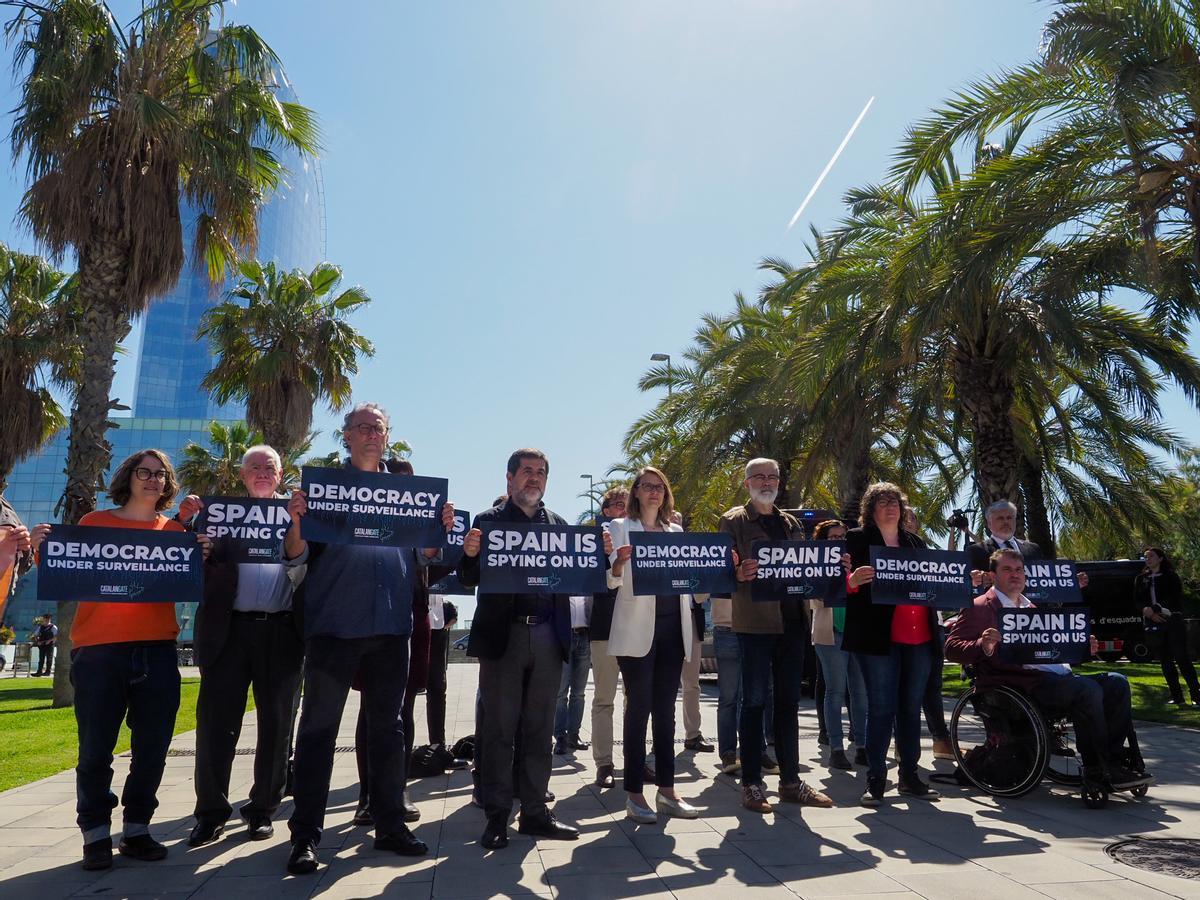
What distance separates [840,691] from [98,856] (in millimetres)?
5454

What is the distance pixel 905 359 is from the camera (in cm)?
1186

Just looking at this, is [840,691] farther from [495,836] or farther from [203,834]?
[203,834]

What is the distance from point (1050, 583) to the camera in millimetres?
7137

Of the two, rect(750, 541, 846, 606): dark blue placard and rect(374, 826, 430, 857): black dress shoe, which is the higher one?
rect(750, 541, 846, 606): dark blue placard

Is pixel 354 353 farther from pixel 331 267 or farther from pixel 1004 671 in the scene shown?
pixel 1004 671

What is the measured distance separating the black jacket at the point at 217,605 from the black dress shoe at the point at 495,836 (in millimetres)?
1476

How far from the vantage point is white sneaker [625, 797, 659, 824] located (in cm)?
526

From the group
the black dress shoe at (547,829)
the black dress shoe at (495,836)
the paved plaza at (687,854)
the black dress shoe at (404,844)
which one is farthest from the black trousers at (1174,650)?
the black dress shoe at (404,844)

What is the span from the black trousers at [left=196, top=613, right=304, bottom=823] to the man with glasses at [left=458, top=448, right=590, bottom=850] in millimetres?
1103

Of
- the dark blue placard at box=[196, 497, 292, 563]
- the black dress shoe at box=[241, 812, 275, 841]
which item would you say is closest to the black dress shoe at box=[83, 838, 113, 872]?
the black dress shoe at box=[241, 812, 275, 841]

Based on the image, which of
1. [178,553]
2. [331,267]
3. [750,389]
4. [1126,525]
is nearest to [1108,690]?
[178,553]

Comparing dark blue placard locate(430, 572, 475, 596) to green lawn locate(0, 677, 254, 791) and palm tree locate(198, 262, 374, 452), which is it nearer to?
green lawn locate(0, 677, 254, 791)

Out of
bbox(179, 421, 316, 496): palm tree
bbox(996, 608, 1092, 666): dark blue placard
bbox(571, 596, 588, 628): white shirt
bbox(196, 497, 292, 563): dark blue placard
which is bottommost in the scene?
bbox(996, 608, 1092, 666): dark blue placard

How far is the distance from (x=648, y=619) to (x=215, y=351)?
63.0ft
